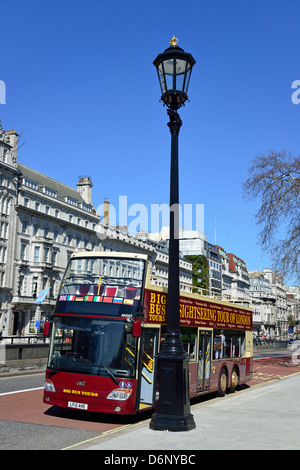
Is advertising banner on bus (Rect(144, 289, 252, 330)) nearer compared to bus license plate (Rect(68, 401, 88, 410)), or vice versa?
bus license plate (Rect(68, 401, 88, 410))

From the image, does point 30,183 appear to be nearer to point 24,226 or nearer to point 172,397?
point 24,226

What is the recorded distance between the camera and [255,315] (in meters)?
153

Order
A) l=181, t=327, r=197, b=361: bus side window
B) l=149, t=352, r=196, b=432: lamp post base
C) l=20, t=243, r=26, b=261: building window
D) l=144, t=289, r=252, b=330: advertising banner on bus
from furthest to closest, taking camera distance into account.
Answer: l=20, t=243, r=26, b=261: building window, l=181, t=327, r=197, b=361: bus side window, l=144, t=289, r=252, b=330: advertising banner on bus, l=149, t=352, r=196, b=432: lamp post base

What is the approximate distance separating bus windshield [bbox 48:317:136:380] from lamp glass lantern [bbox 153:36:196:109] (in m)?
4.88

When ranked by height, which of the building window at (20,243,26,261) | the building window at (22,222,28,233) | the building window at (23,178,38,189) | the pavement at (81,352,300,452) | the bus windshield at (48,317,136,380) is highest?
the building window at (23,178,38,189)

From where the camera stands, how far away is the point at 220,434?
876 cm

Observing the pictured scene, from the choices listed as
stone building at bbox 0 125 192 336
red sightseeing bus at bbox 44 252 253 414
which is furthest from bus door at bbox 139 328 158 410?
stone building at bbox 0 125 192 336

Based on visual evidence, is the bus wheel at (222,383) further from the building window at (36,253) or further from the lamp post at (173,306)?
the building window at (36,253)

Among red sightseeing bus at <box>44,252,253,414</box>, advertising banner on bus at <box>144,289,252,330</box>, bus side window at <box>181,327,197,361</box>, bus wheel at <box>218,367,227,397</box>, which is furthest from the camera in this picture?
bus wheel at <box>218,367,227,397</box>

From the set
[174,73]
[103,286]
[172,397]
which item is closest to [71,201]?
[103,286]

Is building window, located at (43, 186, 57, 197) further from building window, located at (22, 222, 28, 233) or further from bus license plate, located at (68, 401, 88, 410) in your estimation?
bus license plate, located at (68, 401, 88, 410)

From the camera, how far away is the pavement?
764 cm

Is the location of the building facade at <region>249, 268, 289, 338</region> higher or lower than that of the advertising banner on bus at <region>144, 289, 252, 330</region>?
higher
